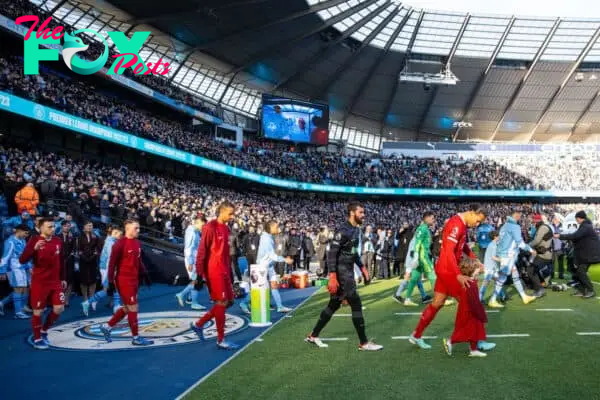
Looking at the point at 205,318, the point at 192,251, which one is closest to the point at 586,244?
the point at 205,318

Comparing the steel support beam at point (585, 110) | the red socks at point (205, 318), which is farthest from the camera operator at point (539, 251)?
the steel support beam at point (585, 110)

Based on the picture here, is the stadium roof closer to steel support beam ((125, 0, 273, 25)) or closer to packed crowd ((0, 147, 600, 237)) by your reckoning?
steel support beam ((125, 0, 273, 25))

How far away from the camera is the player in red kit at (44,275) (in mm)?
6524

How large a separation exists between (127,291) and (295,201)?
131ft

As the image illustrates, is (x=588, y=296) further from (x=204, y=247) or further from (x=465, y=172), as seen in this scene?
(x=465, y=172)

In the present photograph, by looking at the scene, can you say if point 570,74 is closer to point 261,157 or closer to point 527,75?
point 527,75

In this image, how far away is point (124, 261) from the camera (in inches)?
261

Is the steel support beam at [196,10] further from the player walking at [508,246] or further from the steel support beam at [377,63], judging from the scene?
the player walking at [508,246]

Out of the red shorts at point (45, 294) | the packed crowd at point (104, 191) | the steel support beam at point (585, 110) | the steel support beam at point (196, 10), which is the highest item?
the steel support beam at point (196, 10)

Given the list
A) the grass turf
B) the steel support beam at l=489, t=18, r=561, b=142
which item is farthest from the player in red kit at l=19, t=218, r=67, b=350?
the steel support beam at l=489, t=18, r=561, b=142

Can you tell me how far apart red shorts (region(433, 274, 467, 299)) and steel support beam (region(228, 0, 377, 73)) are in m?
35.9

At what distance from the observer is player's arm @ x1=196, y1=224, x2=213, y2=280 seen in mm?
6301

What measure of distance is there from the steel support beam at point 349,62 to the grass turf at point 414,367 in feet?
125

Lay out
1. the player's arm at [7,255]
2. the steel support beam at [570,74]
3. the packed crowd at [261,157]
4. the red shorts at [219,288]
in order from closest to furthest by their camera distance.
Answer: the red shorts at [219,288] → the player's arm at [7,255] → the packed crowd at [261,157] → the steel support beam at [570,74]
